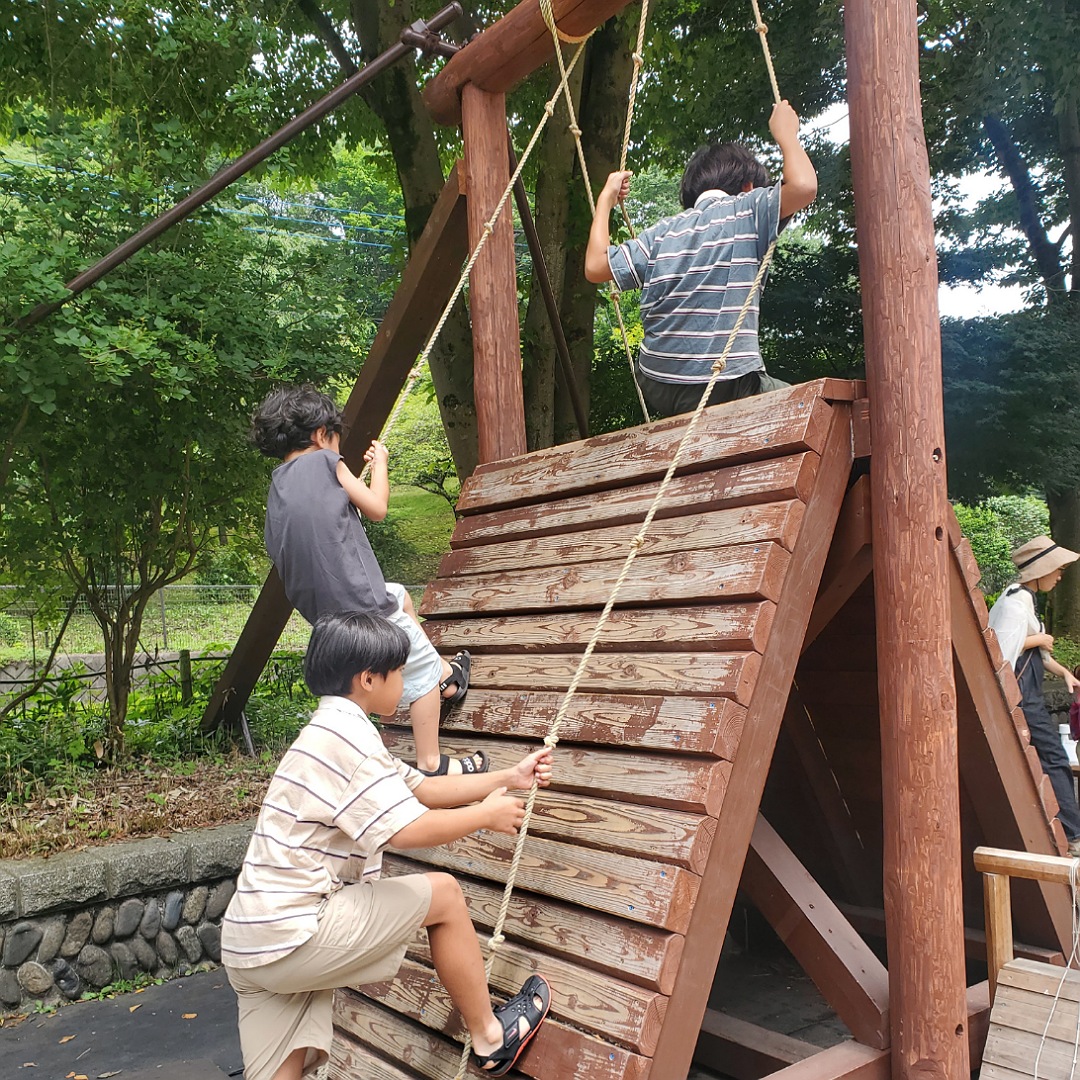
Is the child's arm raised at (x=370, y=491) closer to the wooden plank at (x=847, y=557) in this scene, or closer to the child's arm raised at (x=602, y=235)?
the child's arm raised at (x=602, y=235)

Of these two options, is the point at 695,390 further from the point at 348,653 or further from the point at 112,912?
the point at 112,912

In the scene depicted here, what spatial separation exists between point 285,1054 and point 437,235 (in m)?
3.53

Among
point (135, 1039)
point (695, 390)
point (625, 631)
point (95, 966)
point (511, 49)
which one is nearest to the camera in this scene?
point (625, 631)

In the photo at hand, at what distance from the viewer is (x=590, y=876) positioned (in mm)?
2475

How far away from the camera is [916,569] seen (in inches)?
104

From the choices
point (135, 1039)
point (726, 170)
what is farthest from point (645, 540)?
point (135, 1039)

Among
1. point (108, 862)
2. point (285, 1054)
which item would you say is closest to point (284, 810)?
point (285, 1054)

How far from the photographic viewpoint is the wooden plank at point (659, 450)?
2.68 m

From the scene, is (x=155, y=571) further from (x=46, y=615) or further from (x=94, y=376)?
(x=94, y=376)

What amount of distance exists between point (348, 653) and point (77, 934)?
3.11 m

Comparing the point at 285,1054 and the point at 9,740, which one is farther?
the point at 9,740

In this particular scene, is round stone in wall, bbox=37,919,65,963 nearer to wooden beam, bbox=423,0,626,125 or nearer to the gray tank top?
the gray tank top

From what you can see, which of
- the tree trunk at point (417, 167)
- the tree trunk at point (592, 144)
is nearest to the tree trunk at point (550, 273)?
the tree trunk at point (592, 144)

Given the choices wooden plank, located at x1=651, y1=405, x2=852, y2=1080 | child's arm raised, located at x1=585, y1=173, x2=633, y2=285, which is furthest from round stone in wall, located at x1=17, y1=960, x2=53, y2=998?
child's arm raised, located at x1=585, y1=173, x2=633, y2=285
